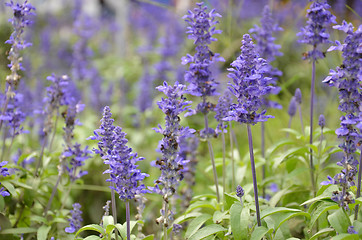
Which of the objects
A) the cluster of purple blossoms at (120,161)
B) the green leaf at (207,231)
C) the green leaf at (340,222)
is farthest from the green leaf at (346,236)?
the cluster of purple blossoms at (120,161)

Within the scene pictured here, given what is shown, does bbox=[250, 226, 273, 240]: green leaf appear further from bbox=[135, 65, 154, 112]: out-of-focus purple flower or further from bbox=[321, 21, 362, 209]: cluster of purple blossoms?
bbox=[135, 65, 154, 112]: out-of-focus purple flower

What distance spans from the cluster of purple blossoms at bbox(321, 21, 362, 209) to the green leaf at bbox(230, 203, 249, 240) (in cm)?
63

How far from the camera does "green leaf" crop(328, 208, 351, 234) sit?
9.01 feet

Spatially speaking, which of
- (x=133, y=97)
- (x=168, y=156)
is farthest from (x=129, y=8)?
(x=168, y=156)

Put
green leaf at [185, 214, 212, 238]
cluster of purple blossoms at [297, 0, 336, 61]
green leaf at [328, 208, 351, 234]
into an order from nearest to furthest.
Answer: green leaf at [328, 208, 351, 234] < green leaf at [185, 214, 212, 238] < cluster of purple blossoms at [297, 0, 336, 61]

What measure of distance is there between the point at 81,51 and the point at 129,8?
6.29 meters

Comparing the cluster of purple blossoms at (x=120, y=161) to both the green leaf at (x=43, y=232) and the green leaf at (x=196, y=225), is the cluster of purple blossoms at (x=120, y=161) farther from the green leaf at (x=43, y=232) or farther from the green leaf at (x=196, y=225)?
the green leaf at (x=43, y=232)

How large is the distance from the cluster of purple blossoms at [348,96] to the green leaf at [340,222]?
0.13m

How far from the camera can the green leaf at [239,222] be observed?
9.39ft

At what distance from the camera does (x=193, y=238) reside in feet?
9.89

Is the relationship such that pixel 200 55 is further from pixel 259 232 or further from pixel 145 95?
pixel 145 95

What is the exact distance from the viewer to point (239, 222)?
288cm

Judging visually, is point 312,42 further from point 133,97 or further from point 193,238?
point 133,97

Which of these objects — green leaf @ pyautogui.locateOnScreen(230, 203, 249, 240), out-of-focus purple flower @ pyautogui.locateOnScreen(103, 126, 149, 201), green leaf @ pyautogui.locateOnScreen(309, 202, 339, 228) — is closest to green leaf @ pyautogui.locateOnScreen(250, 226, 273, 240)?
green leaf @ pyautogui.locateOnScreen(230, 203, 249, 240)
